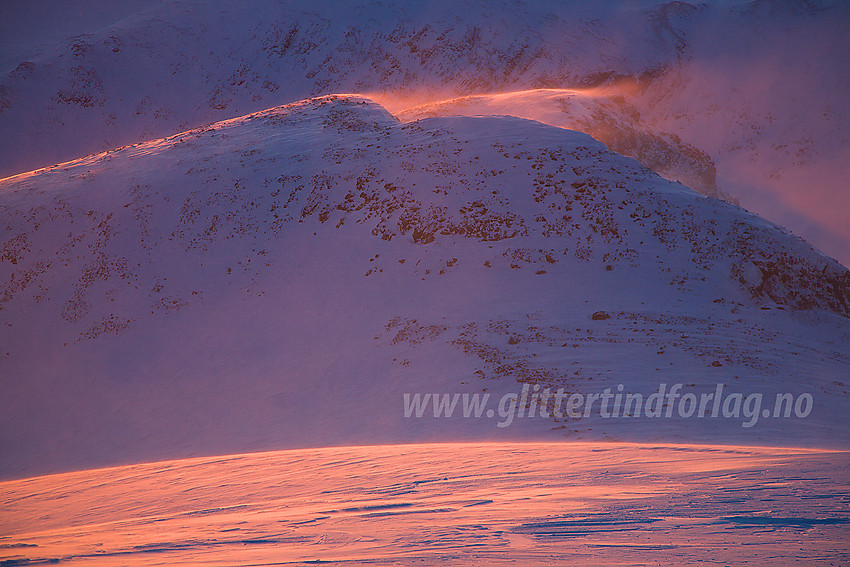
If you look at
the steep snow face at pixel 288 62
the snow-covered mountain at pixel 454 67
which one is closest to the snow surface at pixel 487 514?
the snow-covered mountain at pixel 454 67

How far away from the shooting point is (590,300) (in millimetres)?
15523

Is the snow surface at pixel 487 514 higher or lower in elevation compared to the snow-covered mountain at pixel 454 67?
lower

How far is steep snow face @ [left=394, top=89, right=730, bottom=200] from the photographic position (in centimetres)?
3055

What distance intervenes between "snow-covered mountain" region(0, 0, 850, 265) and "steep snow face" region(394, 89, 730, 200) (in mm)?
6522

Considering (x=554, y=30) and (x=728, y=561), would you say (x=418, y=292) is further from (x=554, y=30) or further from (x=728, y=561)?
(x=554, y=30)

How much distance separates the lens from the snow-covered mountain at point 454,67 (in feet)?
135

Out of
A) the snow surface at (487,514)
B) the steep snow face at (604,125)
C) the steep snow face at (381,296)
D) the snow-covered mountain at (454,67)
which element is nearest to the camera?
the snow surface at (487,514)

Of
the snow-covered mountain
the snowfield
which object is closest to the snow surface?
the snowfield

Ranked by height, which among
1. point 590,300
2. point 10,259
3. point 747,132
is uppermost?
point 747,132

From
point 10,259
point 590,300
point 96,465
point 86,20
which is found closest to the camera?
point 96,465

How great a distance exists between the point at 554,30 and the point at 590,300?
4261 cm

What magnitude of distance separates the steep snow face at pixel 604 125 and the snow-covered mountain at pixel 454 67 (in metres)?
6.52

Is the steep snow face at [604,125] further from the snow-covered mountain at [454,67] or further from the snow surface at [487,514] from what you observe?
the snow surface at [487,514]

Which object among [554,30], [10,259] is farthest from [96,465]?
[554,30]
